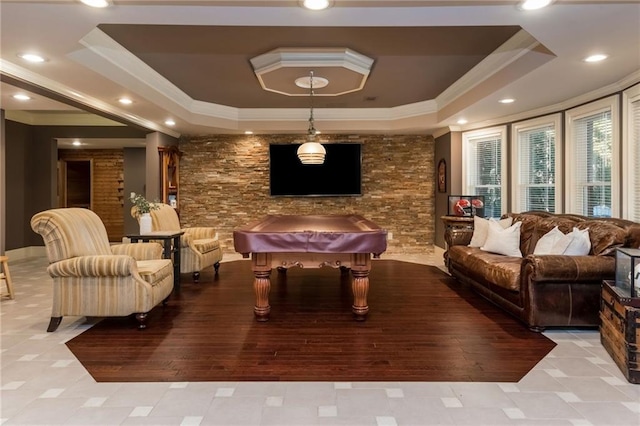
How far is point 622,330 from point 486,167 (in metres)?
4.36

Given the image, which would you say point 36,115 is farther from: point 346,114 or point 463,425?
point 463,425

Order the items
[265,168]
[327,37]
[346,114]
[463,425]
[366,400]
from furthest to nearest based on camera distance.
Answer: [265,168]
[346,114]
[327,37]
[366,400]
[463,425]

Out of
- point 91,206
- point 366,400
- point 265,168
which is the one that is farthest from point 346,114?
point 91,206

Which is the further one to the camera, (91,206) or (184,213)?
(91,206)

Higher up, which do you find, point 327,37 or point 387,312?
point 327,37

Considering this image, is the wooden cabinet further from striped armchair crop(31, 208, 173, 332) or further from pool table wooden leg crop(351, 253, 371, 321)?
pool table wooden leg crop(351, 253, 371, 321)

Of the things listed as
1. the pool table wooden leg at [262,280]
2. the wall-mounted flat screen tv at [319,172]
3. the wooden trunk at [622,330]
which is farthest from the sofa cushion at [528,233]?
the wall-mounted flat screen tv at [319,172]

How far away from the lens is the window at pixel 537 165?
5117 millimetres

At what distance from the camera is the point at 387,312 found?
3729 mm

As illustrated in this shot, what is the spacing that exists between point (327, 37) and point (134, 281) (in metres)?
2.84

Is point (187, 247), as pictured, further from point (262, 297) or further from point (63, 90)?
point (63, 90)

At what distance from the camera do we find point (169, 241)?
A: 4477 mm

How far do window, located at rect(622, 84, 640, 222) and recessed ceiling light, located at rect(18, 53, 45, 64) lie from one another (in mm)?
5650

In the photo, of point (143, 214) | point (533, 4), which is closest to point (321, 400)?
point (533, 4)
